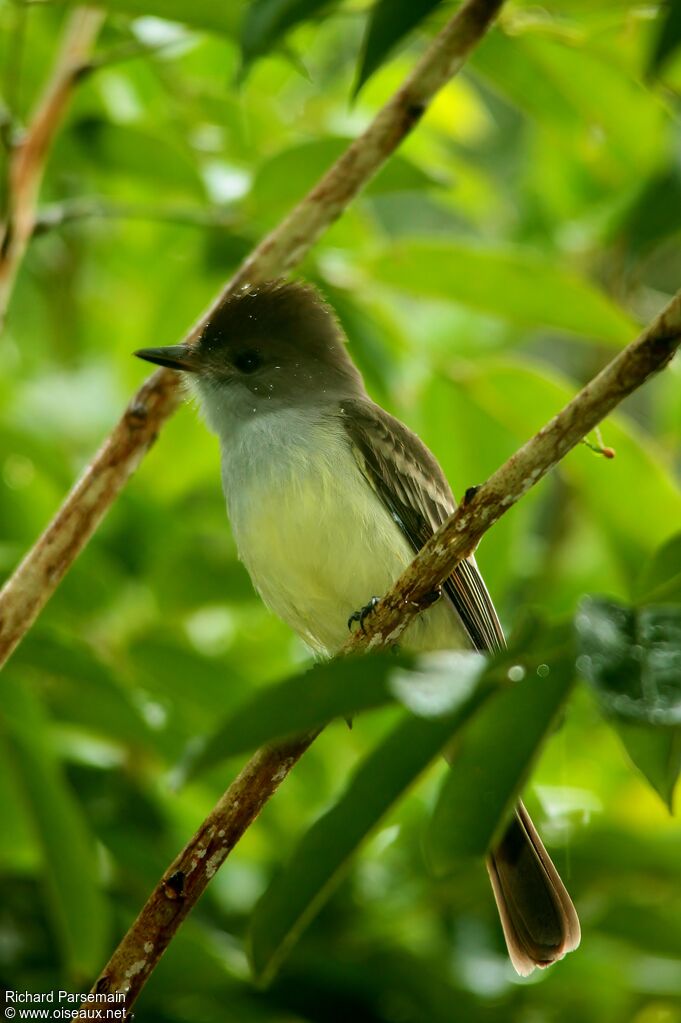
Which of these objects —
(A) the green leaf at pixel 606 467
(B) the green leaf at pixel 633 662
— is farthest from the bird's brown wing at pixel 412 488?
(B) the green leaf at pixel 633 662

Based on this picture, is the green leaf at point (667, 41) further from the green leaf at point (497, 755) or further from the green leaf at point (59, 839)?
the green leaf at point (59, 839)

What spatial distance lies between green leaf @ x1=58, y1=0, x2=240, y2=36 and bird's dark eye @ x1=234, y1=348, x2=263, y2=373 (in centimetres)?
99

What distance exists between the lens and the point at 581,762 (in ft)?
10.7

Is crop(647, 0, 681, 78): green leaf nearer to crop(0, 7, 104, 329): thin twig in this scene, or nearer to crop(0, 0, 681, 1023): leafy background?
crop(0, 0, 681, 1023): leafy background

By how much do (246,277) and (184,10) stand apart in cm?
49

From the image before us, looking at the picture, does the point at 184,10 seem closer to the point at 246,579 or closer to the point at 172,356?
the point at 172,356

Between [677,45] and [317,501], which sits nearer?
[677,45]

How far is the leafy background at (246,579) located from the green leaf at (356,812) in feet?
2.96

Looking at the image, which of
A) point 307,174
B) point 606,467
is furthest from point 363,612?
point 307,174

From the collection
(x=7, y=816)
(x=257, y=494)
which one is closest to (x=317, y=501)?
(x=257, y=494)

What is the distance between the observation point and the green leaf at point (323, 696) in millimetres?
1062

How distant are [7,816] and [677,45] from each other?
1.97 metres

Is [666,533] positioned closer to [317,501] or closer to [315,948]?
[317,501]

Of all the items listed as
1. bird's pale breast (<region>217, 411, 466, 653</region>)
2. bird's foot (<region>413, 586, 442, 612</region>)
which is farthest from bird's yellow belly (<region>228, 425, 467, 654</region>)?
bird's foot (<region>413, 586, 442, 612</region>)
